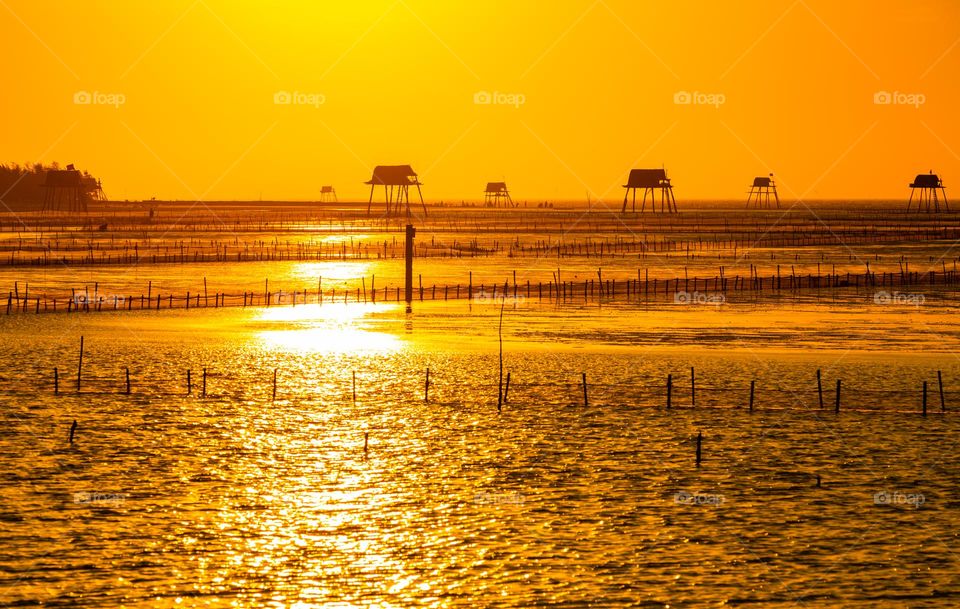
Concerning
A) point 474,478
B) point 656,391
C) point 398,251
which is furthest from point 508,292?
point 398,251

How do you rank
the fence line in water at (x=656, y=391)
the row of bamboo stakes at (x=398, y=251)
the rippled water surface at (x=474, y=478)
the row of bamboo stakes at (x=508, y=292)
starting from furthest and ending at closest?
the row of bamboo stakes at (x=398, y=251), the row of bamboo stakes at (x=508, y=292), the fence line in water at (x=656, y=391), the rippled water surface at (x=474, y=478)

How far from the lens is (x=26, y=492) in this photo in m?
27.3

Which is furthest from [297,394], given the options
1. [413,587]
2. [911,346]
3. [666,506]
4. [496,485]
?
[911,346]

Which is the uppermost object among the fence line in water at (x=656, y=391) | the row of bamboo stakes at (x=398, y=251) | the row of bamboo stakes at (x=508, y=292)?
the row of bamboo stakes at (x=398, y=251)

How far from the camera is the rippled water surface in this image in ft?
71.9

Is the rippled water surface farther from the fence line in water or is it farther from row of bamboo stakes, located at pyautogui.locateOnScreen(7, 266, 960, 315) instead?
row of bamboo stakes, located at pyautogui.locateOnScreen(7, 266, 960, 315)

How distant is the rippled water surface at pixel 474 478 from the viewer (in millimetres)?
21922

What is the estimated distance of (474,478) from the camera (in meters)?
29.5

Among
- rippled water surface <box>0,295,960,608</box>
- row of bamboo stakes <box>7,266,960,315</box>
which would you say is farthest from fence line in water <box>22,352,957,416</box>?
row of bamboo stakes <box>7,266,960,315</box>

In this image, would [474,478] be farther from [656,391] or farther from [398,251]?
[398,251]

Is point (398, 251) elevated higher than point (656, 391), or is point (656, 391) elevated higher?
point (398, 251)

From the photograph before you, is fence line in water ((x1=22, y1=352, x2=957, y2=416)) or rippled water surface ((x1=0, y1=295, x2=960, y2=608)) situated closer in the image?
rippled water surface ((x1=0, y1=295, x2=960, y2=608))

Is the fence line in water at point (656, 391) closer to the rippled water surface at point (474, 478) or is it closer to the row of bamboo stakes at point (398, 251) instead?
the rippled water surface at point (474, 478)

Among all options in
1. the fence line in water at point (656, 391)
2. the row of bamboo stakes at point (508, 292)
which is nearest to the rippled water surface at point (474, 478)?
the fence line in water at point (656, 391)
